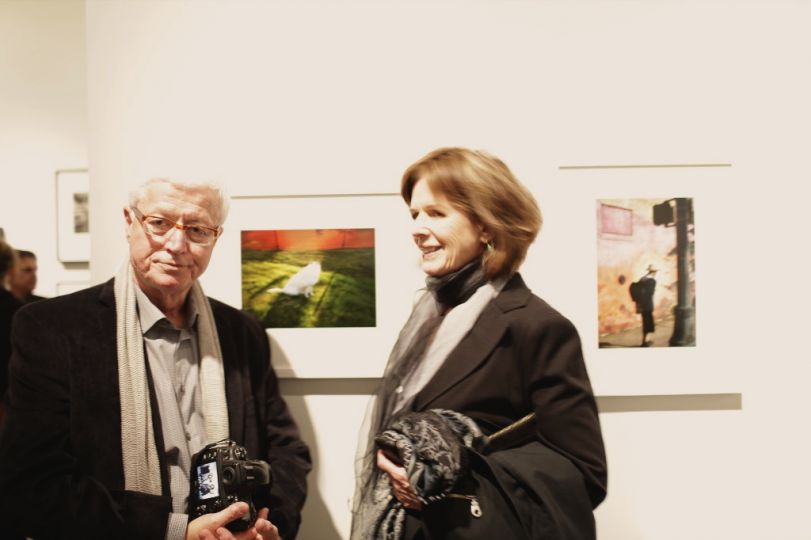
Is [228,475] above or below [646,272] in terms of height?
below

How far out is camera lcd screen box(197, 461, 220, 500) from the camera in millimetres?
1322

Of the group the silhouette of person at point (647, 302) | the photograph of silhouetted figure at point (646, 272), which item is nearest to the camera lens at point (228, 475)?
the photograph of silhouetted figure at point (646, 272)

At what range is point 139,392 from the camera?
4.48 ft

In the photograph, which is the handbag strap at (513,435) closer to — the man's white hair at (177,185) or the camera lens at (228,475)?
the camera lens at (228,475)

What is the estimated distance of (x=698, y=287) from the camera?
1753 millimetres

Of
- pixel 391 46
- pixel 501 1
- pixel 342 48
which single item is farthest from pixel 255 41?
pixel 501 1

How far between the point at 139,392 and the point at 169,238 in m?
0.36

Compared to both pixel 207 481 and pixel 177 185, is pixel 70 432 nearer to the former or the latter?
pixel 207 481

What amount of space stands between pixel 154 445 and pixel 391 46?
1249mm

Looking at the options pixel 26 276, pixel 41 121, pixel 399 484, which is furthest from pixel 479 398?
pixel 41 121

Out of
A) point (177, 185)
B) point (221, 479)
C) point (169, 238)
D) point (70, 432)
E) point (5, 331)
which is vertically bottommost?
point (221, 479)

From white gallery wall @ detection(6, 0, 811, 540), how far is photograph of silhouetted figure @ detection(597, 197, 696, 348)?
0.04 meters

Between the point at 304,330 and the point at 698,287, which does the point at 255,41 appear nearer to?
the point at 304,330

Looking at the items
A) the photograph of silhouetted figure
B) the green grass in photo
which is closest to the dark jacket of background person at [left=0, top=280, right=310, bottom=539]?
the green grass in photo
